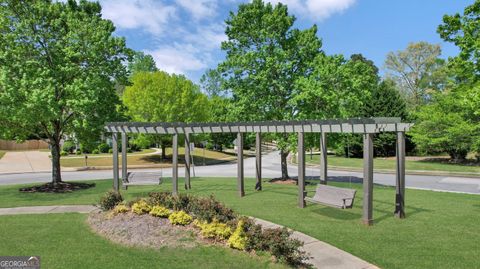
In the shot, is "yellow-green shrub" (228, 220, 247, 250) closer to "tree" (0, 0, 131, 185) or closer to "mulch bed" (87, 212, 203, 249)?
"mulch bed" (87, 212, 203, 249)

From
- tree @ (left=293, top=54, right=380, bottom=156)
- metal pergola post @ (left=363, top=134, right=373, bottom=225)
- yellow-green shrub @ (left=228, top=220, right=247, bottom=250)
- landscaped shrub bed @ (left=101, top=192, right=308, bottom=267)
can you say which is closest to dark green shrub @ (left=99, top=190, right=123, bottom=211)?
landscaped shrub bed @ (left=101, top=192, right=308, bottom=267)

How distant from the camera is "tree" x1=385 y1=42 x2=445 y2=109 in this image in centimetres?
5181

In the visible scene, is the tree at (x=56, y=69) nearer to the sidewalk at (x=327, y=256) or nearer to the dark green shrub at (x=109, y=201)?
the dark green shrub at (x=109, y=201)

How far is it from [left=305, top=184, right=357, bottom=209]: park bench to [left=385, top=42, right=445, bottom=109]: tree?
46.4 metres

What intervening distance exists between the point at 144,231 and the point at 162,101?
28880mm

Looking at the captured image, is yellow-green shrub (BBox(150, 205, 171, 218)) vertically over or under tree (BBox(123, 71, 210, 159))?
under

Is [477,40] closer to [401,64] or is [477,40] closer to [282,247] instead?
[282,247]

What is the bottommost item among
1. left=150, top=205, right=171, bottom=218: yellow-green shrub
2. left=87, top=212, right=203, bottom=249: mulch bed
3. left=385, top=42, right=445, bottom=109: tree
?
left=87, top=212, right=203, bottom=249: mulch bed

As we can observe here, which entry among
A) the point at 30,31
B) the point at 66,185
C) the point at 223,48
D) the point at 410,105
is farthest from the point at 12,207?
the point at 410,105

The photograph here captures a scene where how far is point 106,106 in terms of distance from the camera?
61.5 ft

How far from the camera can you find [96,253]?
7484 millimetres

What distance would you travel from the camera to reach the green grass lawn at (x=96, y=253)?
6793 millimetres

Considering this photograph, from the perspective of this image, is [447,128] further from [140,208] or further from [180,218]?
[140,208]

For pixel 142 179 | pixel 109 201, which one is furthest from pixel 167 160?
pixel 109 201
